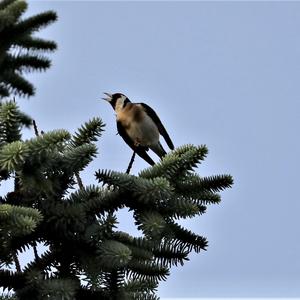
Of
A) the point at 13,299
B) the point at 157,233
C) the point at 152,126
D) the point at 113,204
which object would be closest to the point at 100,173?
the point at 113,204

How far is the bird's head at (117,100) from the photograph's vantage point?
21.5 feet

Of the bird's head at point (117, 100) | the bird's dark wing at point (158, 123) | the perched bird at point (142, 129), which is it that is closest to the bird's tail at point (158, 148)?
the perched bird at point (142, 129)

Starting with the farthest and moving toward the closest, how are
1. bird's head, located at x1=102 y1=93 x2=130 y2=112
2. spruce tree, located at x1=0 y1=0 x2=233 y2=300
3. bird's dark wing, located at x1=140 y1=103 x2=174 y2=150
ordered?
bird's head, located at x1=102 y1=93 x2=130 y2=112 < bird's dark wing, located at x1=140 y1=103 x2=174 y2=150 < spruce tree, located at x1=0 y1=0 x2=233 y2=300

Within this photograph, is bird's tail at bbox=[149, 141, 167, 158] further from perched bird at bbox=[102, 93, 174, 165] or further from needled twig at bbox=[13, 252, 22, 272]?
needled twig at bbox=[13, 252, 22, 272]

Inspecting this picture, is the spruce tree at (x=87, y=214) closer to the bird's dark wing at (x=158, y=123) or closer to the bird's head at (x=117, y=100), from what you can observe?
the bird's dark wing at (x=158, y=123)

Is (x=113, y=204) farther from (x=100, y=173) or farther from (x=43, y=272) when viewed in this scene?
(x=43, y=272)

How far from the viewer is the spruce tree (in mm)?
2158

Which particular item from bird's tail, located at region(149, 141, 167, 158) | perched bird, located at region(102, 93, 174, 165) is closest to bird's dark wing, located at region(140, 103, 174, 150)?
perched bird, located at region(102, 93, 174, 165)

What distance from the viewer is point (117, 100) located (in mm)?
6645

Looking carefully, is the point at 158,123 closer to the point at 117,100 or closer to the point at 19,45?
the point at 117,100

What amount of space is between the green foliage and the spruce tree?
5.08m

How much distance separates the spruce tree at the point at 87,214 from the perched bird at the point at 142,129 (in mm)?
3047

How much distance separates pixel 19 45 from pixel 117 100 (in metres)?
1.91

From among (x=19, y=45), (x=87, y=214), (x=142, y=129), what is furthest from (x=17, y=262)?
(x=19, y=45)
